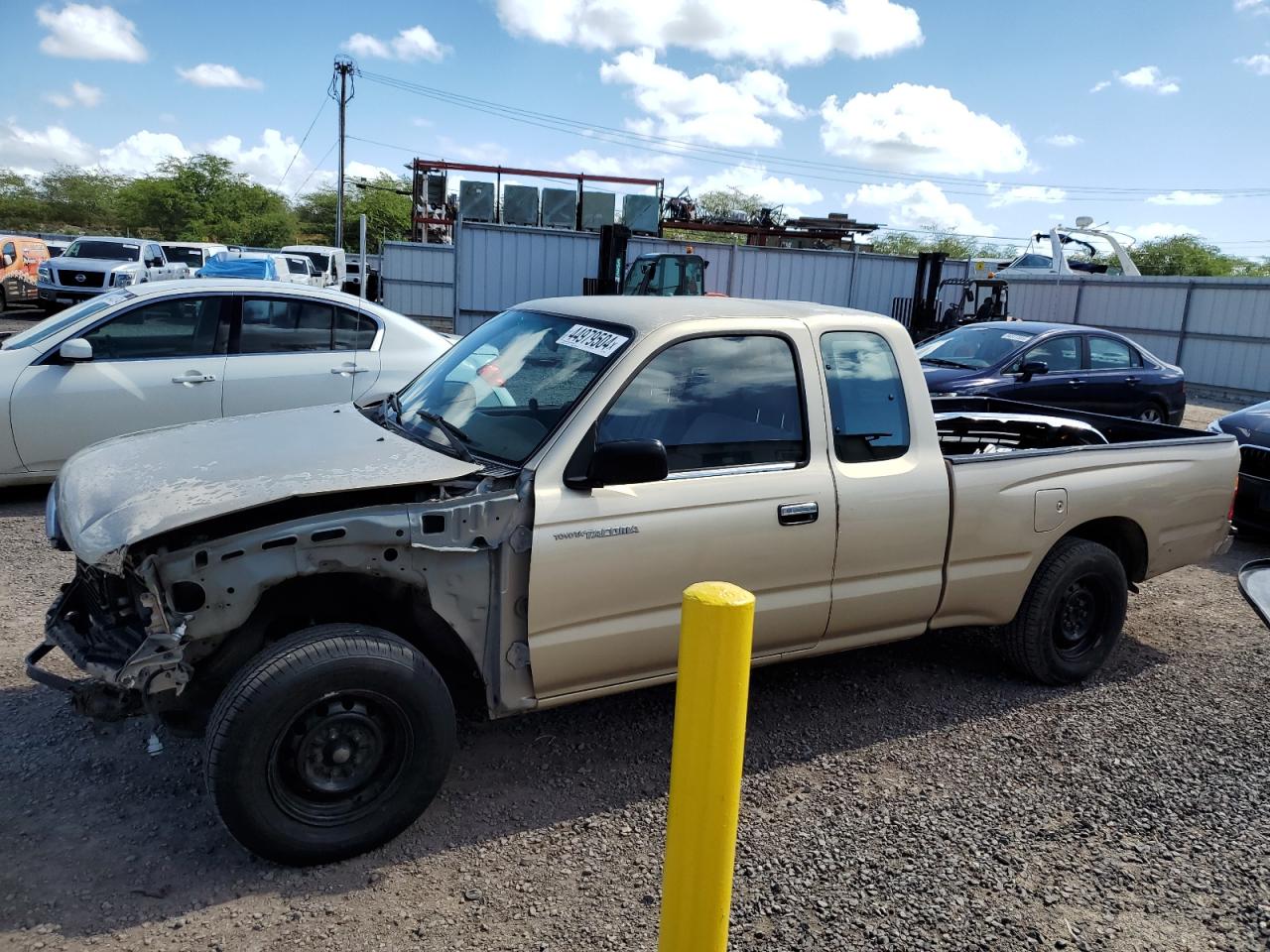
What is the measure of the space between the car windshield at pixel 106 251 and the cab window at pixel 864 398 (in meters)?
23.6

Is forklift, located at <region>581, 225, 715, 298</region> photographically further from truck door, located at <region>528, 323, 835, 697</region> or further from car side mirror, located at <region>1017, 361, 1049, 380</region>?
truck door, located at <region>528, 323, 835, 697</region>

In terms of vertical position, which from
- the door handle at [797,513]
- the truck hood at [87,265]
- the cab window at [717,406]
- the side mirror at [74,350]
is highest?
the truck hood at [87,265]

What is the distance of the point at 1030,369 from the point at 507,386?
27.8ft

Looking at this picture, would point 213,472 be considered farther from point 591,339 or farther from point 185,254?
point 185,254

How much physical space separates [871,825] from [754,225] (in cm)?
2591

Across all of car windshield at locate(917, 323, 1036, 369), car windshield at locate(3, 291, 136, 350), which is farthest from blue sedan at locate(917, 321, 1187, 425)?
car windshield at locate(3, 291, 136, 350)

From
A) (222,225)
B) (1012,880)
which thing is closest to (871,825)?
(1012,880)

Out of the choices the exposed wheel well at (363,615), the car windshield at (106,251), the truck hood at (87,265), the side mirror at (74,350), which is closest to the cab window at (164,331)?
Result: the side mirror at (74,350)

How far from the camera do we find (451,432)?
352 centimetres

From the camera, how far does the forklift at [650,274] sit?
18.3 meters

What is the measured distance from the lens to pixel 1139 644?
5215mm

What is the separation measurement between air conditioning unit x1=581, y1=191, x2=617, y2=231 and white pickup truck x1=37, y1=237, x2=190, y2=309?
1064 centimetres

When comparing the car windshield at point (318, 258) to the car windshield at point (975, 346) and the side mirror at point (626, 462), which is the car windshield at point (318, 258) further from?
the side mirror at point (626, 462)

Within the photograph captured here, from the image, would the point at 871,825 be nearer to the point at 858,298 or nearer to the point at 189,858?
the point at 189,858
